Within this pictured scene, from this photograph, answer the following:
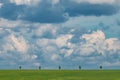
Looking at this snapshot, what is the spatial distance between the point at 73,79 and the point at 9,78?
20566 mm

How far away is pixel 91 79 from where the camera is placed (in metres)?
117

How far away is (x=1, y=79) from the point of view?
11900cm

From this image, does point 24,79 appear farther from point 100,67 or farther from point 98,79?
point 100,67

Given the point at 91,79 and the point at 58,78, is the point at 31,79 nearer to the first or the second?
the point at 58,78

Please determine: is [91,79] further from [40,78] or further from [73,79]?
[40,78]

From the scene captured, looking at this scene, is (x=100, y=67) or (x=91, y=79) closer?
(x=91, y=79)

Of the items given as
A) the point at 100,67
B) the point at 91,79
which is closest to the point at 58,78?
the point at 91,79

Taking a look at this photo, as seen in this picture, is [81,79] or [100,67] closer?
[81,79]

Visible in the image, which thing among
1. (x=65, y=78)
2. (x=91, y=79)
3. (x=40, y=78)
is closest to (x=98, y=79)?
(x=91, y=79)

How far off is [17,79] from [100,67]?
63607 mm

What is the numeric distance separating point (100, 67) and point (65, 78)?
5568cm

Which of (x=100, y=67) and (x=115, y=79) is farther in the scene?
(x=100, y=67)

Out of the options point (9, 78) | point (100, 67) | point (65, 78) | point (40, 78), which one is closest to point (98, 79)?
point (65, 78)

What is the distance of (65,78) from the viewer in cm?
12056
